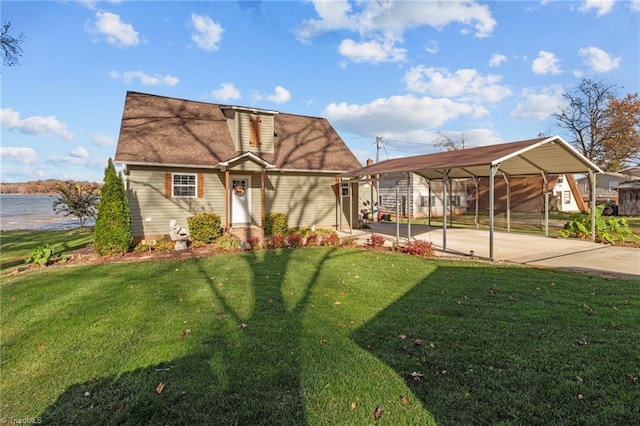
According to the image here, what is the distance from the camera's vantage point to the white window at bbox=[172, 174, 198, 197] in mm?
12805

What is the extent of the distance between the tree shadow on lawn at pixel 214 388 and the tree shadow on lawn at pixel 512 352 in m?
1.09

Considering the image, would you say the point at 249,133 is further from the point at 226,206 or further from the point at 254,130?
the point at 226,206

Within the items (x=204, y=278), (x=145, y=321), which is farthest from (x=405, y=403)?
(x=204, y=278)

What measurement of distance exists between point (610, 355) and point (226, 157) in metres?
13.2

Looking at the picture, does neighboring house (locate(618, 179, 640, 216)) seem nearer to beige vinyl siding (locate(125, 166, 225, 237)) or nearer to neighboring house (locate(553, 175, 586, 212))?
neighboring house (locate(553, 175, 586, 212))

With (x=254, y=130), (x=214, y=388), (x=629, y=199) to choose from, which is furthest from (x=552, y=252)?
(x=629, y=199)

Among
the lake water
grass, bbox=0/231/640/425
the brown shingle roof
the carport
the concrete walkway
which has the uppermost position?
the brown shingle roof

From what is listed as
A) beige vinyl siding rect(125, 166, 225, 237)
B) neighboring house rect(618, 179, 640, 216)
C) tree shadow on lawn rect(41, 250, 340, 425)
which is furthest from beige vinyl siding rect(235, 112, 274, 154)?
neighboring house rect(618, 179, 640, 216)

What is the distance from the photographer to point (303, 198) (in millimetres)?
15680

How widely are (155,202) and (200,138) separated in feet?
11.9

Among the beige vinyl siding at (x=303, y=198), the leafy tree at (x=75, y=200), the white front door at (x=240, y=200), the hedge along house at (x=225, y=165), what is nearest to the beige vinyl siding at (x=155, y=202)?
the hedge along house at (x=225, y=165)

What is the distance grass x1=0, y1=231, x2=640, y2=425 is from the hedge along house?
5860 millimetres

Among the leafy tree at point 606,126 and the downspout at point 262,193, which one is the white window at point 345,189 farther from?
the leafy tree at point 606,126

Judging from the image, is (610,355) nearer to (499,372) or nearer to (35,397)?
(499,372)
